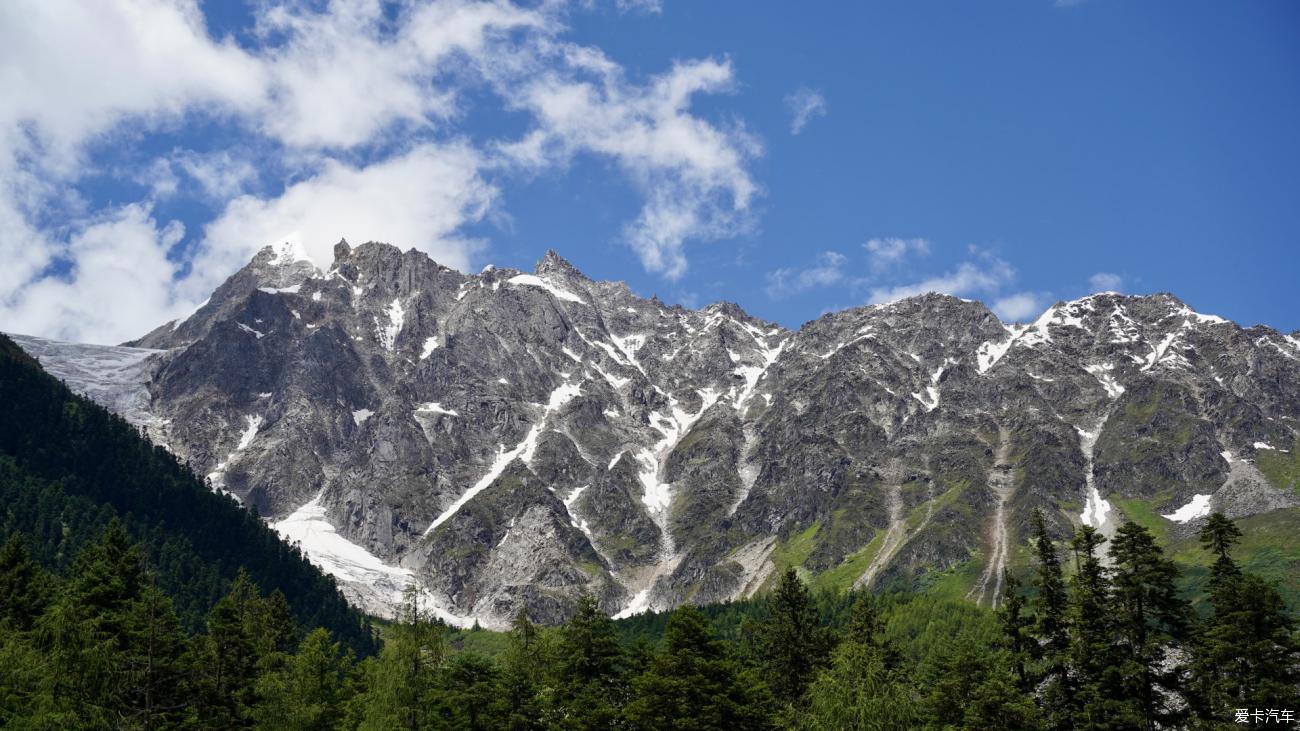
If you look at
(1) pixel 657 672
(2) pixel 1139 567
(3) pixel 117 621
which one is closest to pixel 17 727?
(3) pixel 117 621

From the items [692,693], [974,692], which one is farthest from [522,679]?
[974,692]

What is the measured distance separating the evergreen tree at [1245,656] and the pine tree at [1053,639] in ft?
23.4

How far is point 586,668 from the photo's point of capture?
76062 mm

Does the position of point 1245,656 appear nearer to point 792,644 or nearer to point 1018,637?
point 1018,637

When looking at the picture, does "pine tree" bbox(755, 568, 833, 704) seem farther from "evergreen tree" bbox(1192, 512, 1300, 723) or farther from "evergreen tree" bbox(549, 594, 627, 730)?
"evergreen tree" bbox(1192, 512, 1300, 723)

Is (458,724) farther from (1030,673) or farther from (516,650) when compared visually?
(1030,673)

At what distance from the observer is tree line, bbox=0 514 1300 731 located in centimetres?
5703

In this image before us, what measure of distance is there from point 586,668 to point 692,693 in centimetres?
1475

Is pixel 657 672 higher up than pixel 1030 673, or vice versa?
pixel 1030 673

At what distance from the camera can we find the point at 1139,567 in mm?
61719

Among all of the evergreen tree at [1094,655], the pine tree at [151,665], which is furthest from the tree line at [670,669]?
the pine tree at [151,665]

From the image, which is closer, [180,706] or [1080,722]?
[1080,722]

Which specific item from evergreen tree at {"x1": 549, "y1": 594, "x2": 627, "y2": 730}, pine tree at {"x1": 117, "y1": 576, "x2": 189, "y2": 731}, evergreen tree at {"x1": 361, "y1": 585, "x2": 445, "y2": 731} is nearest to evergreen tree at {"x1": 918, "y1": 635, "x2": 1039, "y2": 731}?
evergreen tree at {"x1": 549, "y1": 594, "x2": 627, "y2": 730}

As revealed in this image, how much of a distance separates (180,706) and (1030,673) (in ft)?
181
